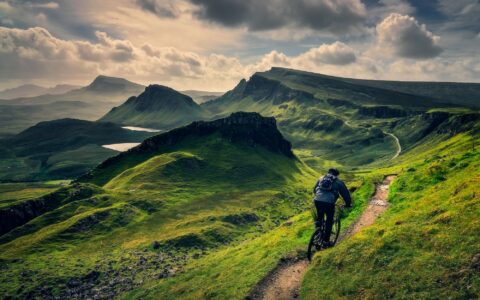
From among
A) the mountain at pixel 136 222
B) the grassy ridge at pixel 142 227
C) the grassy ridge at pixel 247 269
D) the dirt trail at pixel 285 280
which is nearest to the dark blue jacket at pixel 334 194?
the dirt trail at pixel 285 280

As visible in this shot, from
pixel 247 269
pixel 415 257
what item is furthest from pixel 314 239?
pixel 247 269

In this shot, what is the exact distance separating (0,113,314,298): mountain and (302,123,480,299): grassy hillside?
4644 centimetres

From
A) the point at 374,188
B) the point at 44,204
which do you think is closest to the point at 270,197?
the point at 44,204

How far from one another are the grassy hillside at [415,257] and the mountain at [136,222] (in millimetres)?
46435

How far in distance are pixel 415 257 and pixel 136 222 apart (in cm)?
10952

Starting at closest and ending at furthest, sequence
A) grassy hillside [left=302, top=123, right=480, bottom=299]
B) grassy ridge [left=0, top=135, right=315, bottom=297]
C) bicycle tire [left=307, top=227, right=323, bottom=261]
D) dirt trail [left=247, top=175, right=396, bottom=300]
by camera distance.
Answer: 1. grassy hillside [left=302, top=123, right=480, bottom=299]
2. dirt trail [left=247, top=175, right=396, bottom=300]
3. bicycle tire [left=307, top=227, right=323, bottom=261]
4. grassy ridge [left=0, top=135, right=315, bottom=297]

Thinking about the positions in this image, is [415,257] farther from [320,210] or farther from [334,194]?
[320,210]

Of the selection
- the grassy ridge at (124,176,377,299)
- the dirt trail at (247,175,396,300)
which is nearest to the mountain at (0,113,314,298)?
the grassy ridge at (124,176,377,299)

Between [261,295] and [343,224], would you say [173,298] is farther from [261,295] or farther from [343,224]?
[343,224]

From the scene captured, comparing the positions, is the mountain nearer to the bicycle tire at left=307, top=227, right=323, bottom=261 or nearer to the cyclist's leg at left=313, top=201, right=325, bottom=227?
the bicycle tire at left=307, top=227, right=323, bottom=261

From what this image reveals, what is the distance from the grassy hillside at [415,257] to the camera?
17.6m

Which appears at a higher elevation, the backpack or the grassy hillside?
the backpack

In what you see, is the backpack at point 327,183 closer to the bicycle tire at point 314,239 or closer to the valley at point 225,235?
the bicycle tire at point 314,239

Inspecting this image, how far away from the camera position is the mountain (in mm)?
78125
